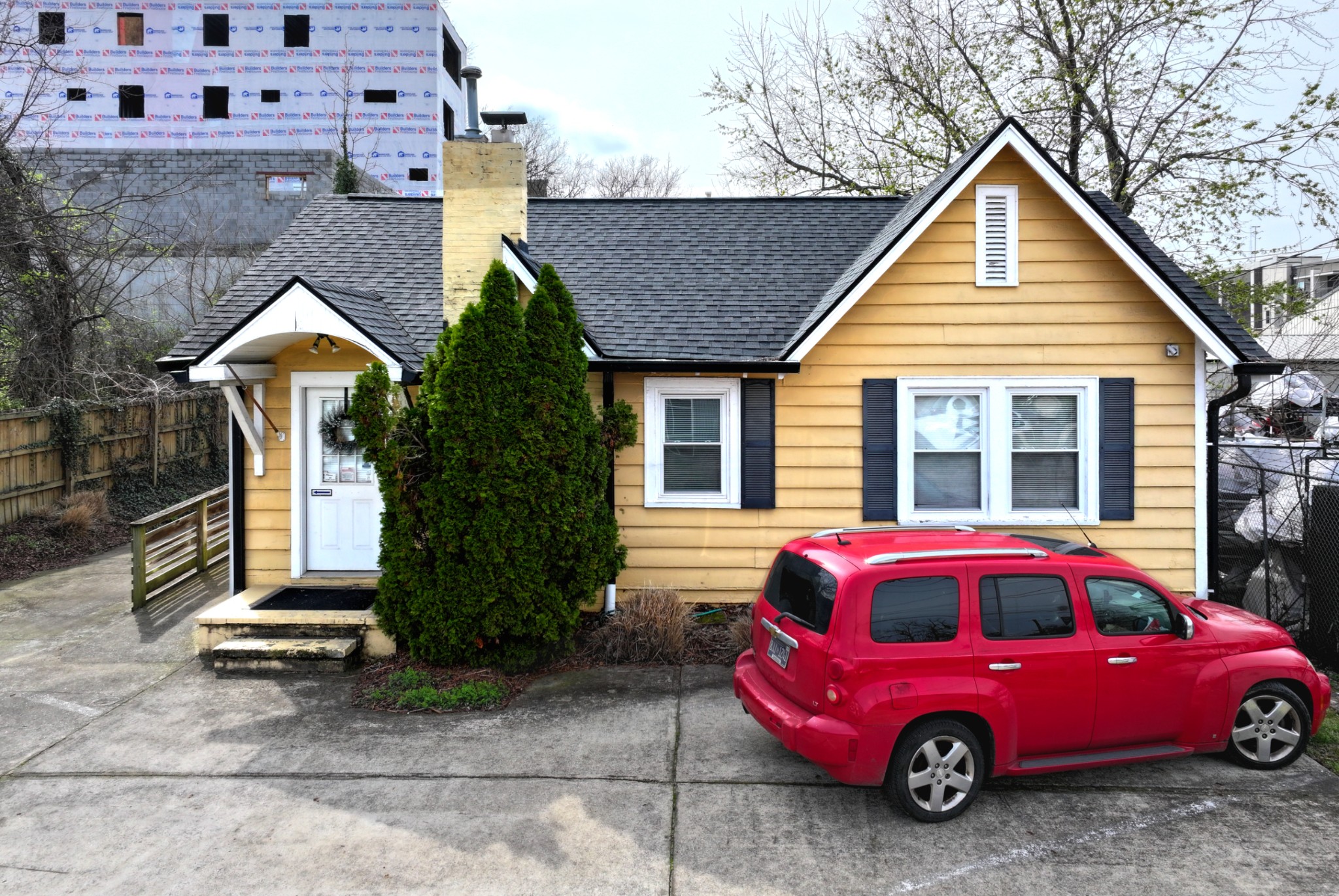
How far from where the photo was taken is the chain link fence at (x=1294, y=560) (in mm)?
8258

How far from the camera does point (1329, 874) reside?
15.6 ft

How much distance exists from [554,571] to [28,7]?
46.9m

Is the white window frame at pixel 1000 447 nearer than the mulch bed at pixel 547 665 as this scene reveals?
No

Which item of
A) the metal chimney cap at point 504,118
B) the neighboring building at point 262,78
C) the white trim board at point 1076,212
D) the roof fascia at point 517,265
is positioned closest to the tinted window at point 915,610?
the white trim board at point 1076,212

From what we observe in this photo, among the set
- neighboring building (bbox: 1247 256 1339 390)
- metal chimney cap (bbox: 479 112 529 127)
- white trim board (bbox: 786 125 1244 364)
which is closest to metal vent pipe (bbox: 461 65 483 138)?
metal chimney cap (bbox: 479 112 529 127)

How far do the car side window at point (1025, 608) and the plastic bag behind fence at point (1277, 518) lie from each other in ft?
15.2

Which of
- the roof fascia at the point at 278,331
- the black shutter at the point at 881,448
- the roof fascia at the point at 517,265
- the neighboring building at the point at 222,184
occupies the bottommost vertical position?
the black shutter at the point at 881,448

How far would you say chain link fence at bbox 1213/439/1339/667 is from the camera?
8258mm

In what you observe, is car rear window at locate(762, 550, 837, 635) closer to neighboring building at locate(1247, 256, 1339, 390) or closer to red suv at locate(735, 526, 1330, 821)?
red suv at locate(735, 526, 1330, 821)

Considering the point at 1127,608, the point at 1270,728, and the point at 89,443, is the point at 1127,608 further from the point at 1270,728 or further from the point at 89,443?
the point at 89,443

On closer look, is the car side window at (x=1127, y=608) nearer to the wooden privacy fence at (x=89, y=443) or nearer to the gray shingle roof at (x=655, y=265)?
the gray shingle roof at (x=655, y=265)

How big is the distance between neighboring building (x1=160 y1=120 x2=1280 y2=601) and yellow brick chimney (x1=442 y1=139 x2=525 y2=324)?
0.02 metres

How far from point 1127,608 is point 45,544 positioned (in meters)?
14.8

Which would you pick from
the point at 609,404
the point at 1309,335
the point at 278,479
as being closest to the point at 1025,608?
the point at 609,404
